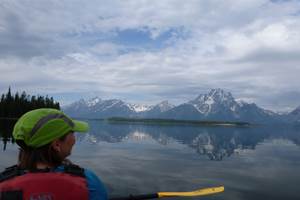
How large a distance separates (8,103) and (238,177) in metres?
125

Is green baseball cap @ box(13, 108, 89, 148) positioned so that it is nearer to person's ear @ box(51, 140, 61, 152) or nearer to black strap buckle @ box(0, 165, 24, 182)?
person's ear @ box(51, 140, 61, 152)

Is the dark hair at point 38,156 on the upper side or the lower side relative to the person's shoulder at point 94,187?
upper

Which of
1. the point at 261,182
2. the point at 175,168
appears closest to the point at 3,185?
the point at 261,182

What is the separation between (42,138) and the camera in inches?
160

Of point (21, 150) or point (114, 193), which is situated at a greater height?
point (21, 150)

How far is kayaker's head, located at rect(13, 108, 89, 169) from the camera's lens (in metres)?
4.06

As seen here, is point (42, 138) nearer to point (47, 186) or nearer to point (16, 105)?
point (47, 186)

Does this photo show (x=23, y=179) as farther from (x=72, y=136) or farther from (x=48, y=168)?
(x=72, y=136)

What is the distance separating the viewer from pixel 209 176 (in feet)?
105

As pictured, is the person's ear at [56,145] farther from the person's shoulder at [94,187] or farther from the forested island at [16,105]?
the forested island at [16,105]

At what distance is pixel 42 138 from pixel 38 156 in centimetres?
20

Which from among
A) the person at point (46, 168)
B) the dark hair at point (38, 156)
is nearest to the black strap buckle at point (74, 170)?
the person at point (46, 168)

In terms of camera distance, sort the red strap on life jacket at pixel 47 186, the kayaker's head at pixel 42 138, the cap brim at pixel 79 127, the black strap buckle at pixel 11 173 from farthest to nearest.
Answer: the cap brim at pixel 79 127 < the kayaker's head at pixel 42 138 < the black strap buckle at pixel 11 173 < the red strap on life jacket at pixel 47 186

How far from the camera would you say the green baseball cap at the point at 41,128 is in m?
4.07
